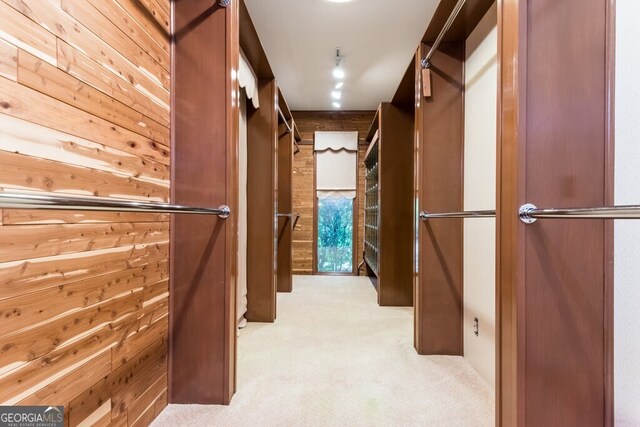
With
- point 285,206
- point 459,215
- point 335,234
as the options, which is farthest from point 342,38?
point 335,234

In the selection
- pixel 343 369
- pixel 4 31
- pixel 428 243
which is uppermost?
pixel 4 31

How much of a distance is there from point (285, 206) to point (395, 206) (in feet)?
3.95

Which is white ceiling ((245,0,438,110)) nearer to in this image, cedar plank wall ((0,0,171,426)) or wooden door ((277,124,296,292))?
wooden door ((277,124,296,292))

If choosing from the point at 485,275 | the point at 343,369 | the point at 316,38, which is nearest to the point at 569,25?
the point at 485,275

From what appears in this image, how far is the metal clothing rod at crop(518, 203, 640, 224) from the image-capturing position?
0.61 meters

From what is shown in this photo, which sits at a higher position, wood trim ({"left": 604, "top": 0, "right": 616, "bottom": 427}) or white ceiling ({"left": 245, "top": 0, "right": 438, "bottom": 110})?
white ceiling ({"left": 245, "top": 0, "right": 438, "bottom": 110})

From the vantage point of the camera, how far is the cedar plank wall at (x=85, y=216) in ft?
2.37

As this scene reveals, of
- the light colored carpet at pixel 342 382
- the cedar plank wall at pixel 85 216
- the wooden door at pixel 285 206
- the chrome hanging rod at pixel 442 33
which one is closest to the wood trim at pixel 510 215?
the light colored carpet at pixel 342 382

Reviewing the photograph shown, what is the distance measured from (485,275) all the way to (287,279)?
7.88ft

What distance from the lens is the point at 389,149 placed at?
312 cm

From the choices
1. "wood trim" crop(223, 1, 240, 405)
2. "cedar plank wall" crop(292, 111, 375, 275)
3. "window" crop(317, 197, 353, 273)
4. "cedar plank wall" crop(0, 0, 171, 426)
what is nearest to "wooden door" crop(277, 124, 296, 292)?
"cedar plank wall" crop(292, 111, 375, 275)

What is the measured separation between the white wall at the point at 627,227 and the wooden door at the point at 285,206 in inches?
109

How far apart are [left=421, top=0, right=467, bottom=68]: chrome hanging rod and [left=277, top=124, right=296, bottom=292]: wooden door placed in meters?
1.88

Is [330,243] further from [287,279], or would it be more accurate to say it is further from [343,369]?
[343,369]
